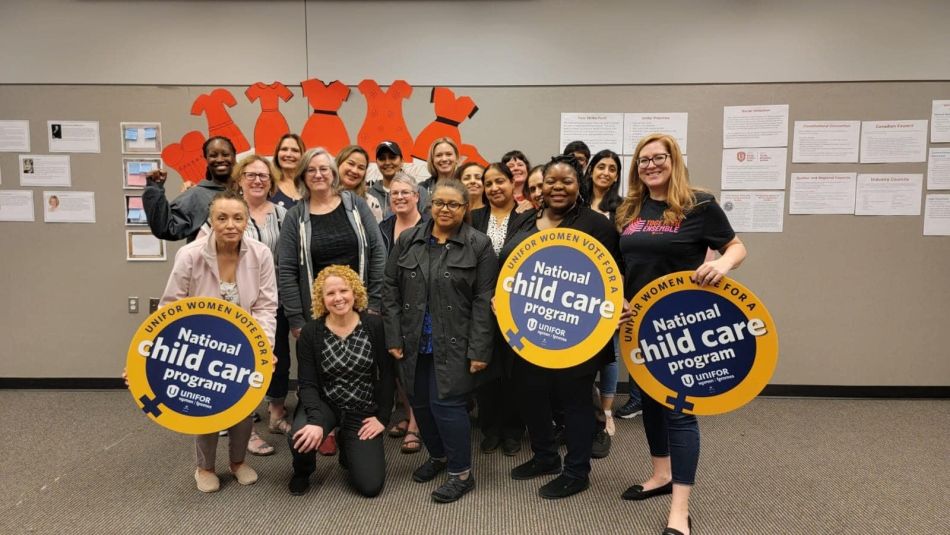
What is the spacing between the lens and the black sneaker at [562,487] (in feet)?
7.82

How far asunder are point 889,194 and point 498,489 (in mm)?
3729

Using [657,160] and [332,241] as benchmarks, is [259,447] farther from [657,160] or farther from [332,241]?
[657,160]

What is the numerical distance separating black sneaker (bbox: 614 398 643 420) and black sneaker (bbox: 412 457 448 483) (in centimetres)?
147

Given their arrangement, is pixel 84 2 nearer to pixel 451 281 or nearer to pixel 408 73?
pixel 408 73

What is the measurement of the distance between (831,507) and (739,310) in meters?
1.29

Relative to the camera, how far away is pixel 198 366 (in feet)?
7.22

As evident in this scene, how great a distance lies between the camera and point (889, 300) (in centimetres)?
381

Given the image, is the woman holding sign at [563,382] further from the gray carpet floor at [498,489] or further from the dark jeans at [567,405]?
the gray carpet floor at [498,489]

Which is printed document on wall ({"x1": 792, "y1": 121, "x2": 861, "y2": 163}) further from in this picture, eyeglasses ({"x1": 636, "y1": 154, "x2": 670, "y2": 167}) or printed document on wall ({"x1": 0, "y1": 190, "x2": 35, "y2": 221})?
printed document on wall ({"x1": 0, "y1": 190, "x2": 35, "y2": 221})

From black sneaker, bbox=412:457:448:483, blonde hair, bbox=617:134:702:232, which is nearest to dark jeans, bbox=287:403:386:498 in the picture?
black sneaker, bbox=412:457:448:483

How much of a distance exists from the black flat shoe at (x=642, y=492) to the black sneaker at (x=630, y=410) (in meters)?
1.04

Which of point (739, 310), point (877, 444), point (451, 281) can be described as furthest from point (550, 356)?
point (877, 444)

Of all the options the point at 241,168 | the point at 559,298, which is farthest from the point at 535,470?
the point at 241,168

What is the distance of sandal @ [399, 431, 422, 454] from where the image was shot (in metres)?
2.91
